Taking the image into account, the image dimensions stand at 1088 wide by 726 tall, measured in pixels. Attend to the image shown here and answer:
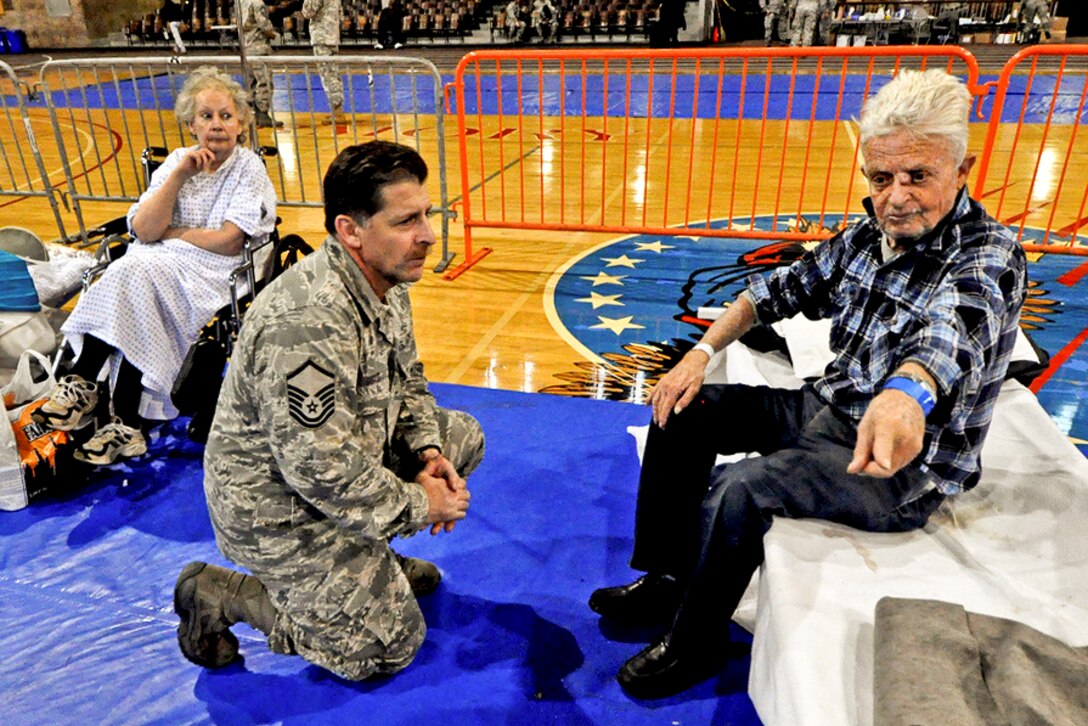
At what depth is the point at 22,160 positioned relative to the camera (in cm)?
607

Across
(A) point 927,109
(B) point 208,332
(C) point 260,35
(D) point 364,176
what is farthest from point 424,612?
(C) point 260,35

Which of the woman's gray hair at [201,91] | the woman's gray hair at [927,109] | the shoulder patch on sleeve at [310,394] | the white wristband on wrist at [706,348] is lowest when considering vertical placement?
the white wristband on wrist at [706,348]

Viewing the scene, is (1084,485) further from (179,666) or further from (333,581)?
(179,666)

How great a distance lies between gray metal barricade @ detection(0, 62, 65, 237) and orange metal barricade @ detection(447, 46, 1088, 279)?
317 cm

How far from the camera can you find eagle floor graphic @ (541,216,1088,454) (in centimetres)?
367

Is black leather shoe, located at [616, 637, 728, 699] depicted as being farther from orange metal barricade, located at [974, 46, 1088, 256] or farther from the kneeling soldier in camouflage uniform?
orange metal barricade, located at [974, 46, 1088, 256]

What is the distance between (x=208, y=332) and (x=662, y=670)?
102 inches

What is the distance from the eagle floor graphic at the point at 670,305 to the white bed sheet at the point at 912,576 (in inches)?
52.4

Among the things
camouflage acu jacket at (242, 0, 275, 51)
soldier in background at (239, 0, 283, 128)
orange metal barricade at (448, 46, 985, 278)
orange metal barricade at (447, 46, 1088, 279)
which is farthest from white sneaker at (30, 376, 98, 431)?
camouflage acu jacket at (242, 0, 275, 51)

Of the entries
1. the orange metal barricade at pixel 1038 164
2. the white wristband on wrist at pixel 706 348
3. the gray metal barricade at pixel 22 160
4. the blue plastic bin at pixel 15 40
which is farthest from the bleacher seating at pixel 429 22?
the white wristband on wrist at pixel 706 348

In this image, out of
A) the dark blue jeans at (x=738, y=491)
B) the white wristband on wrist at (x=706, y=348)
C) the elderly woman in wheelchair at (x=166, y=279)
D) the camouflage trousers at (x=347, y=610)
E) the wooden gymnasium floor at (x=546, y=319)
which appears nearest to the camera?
the dark blue jeans at (x=738, y=491)

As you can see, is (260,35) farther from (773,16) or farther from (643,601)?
(773,16)

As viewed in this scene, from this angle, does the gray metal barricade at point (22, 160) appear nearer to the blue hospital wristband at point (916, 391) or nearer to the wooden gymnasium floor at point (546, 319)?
the wooden gymnasium floor at point (546, 319)

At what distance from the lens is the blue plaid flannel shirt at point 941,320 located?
5.48 ft
